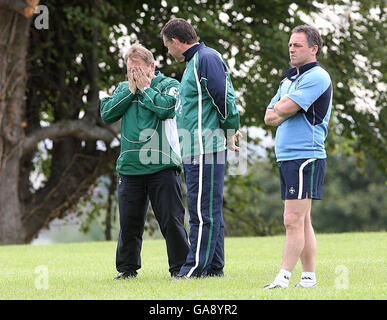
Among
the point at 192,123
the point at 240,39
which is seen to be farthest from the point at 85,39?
the point at 192,123

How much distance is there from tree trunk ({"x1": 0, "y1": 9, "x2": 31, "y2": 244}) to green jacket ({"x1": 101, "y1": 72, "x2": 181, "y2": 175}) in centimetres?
798

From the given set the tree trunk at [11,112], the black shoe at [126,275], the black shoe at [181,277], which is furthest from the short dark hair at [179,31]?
the tree trunk at [11,112]

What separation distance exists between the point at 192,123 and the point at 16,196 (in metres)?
Answer: 9.26

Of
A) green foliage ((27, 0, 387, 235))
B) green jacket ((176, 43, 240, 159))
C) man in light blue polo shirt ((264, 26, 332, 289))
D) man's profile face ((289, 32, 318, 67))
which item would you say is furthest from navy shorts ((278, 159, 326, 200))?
green foliage ((27, 0, 387, 235))

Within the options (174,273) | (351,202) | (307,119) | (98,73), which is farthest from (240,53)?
(351,202)

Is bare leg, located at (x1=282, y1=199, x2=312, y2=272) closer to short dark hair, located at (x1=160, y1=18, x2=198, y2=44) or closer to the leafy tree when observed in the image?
short dark hair, located at (x1=160, y1=18, x2=198, y2=44)

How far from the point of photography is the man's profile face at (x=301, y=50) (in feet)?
17.0

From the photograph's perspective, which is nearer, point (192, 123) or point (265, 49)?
point (192, 123)

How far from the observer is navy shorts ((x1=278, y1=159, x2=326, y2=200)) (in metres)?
5.07

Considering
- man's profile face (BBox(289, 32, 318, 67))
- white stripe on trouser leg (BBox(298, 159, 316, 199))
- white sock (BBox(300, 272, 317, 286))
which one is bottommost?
white sock (BBox(300, 272, 317, 286))

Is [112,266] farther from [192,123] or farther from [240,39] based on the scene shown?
[240,39]

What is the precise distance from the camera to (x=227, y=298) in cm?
466

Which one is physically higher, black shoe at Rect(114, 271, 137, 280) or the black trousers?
the black trousers

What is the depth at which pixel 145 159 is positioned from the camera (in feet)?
20.3
